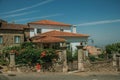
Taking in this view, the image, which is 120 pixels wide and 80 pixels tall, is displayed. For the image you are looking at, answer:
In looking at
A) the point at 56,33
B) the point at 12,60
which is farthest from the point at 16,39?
the point at 12,60

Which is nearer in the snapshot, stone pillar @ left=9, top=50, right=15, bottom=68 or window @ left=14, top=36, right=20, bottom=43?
stone pillar @ left=9, top=50, right=15, bottom=68

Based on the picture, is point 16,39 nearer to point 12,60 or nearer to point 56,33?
point 56,33

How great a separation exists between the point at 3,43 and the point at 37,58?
54.7 ft

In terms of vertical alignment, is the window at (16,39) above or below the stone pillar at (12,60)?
above

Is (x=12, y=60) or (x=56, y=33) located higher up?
(x=56, y=33)

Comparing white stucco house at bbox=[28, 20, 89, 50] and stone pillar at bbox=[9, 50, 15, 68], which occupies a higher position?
white stucco house at bbox=[28, 20, 89, 50]

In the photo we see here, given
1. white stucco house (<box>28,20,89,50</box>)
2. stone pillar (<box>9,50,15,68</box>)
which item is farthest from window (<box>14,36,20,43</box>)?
stone pillar (<box>9,50,15,68</box>)

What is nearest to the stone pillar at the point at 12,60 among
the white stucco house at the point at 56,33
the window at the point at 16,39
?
the white stucco house at the point at 56,33

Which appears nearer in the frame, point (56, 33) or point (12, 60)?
point (12, 60)

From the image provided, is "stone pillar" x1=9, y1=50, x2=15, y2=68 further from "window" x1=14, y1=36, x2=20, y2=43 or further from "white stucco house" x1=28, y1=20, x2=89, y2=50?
"window" x1=14, y1=36, x2=20, y2=43

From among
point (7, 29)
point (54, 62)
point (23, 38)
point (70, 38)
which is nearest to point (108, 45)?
point (70, 38)

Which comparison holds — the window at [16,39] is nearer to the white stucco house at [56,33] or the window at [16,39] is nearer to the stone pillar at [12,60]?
the white stucco house at [56,33]

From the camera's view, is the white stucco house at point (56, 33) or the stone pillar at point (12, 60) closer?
the stone pillar at point (12, 60)

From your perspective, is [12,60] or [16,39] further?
[16,39]
